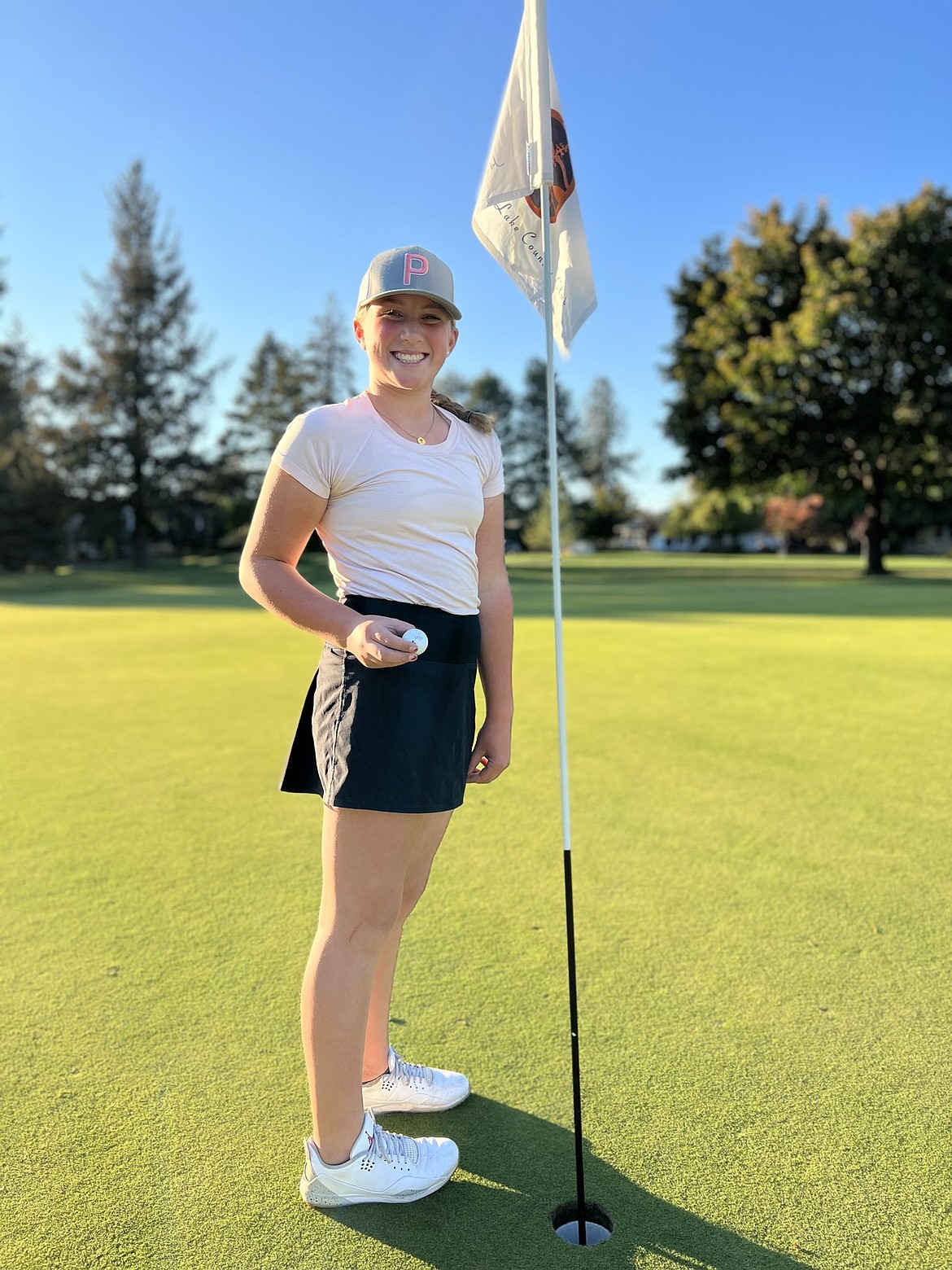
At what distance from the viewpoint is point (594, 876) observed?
3812 millimetres

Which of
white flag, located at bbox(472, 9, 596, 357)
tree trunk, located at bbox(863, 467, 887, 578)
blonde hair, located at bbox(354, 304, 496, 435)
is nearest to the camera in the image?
blonde hair, located at bbox(354, 304, 496, 435)

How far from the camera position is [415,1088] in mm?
2348

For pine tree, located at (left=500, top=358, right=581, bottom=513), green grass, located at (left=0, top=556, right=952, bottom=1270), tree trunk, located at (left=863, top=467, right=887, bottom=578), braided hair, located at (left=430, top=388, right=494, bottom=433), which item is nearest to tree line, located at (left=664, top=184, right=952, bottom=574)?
tree trunk, located at (left=863, top=467, right=887, bottom=578)

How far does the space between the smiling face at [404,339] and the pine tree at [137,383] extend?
4792 cm

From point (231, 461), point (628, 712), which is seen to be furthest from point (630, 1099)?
point (231, 461)

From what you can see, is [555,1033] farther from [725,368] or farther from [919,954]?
[725,368]

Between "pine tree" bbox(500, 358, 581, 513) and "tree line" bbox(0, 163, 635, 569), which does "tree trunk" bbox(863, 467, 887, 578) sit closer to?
"tree line" bbox(0, 163, 635, 569)

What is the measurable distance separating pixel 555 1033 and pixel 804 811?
2396 millimetres

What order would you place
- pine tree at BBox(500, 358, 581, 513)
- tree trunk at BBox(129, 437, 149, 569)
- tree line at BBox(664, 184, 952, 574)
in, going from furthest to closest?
1. pine tree at BBox(500, 358, 581, 513)
2. tree trunk at BBox(129, 437, 149, 569)
3. tree line at BBox(664, 184, 952, 574)

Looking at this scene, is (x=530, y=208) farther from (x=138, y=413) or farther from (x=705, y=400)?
(x=138, y=413)

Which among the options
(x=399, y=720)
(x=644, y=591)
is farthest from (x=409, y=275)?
(x=644, y=591)

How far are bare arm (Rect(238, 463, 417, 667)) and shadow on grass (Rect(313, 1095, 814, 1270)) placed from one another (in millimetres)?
1188

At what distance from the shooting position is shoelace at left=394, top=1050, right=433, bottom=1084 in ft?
7.70

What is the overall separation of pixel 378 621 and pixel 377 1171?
1.22 m
